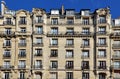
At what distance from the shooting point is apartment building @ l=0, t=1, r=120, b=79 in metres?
99.7

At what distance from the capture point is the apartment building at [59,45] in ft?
327

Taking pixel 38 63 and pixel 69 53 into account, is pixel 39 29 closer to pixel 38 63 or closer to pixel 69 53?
pixel 38 63

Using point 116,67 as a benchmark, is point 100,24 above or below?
above

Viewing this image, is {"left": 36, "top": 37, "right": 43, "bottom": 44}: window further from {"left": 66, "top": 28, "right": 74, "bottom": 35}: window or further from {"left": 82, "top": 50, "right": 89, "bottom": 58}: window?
{"left": 82, "top": 50, "right": 89, "bottom": 58}: window

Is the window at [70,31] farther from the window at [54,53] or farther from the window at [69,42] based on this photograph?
the window at [54,53]

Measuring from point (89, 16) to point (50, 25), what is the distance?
9046 mm

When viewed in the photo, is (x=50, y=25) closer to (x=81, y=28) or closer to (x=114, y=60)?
(x=81, y=28)

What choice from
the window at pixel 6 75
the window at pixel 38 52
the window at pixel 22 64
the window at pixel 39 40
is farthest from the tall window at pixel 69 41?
the window at pixel 6 75

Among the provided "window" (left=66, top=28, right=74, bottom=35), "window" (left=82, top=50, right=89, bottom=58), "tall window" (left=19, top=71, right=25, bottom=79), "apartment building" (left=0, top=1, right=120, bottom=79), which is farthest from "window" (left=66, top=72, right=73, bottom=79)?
"tall window" (left=19, top=71, right=25, bottom=79)

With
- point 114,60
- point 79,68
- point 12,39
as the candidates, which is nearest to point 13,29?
point 12,39

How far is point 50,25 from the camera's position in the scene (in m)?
102

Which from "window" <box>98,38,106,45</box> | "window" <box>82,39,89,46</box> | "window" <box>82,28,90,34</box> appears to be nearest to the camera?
"window" <box>98,38,106,45</box>

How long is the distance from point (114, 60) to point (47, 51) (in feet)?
49.2

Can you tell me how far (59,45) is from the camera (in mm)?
101125
